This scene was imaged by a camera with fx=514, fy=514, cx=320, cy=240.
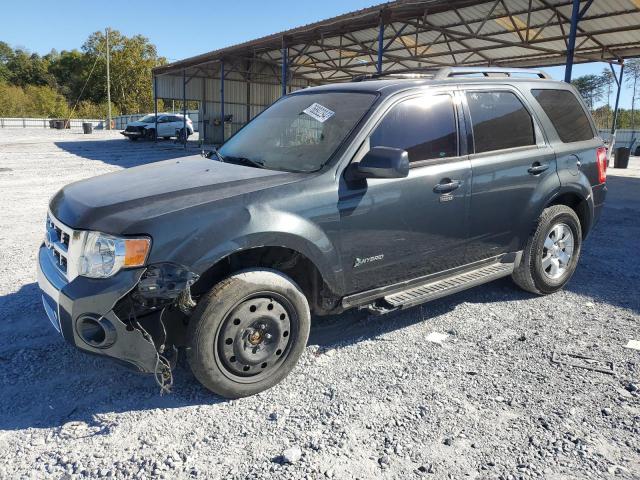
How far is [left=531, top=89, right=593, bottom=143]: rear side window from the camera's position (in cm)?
463

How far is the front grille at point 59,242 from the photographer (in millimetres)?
2884

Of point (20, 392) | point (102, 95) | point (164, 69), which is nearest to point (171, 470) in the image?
point (20, 392)

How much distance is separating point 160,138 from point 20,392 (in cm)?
3148

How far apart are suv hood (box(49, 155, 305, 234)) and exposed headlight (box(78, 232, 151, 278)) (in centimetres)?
6

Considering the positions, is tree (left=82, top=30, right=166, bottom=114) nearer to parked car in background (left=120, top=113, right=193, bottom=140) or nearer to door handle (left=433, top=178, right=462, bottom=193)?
parked car in background (left=120, top=113, right=193, bottom=140)

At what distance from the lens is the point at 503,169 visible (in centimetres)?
410

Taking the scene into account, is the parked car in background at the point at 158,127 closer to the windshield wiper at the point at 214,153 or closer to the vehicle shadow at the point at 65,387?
the windshield wiper at the point at 214,153

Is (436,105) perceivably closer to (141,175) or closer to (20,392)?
(141,175)

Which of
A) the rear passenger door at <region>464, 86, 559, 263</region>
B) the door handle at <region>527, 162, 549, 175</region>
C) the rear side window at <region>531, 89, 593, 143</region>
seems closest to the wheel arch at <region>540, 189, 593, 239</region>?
the rear passenger door at <region>464, 86, 559, 263</region>

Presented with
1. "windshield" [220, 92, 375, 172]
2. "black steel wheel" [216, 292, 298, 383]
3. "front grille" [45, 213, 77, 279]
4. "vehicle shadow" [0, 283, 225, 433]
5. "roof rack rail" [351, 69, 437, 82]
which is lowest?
"vehicle shadow" [0, 283, 225, 433]

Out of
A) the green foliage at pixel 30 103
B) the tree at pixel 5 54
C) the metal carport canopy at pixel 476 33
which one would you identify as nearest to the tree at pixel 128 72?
the green foliage at pixel 30 103

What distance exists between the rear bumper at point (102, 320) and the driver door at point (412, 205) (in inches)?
51.9

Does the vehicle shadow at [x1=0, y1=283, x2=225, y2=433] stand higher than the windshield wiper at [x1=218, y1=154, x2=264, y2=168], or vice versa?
the windshield wiper at [x1=218, y1=154, x2=264, y2=168]

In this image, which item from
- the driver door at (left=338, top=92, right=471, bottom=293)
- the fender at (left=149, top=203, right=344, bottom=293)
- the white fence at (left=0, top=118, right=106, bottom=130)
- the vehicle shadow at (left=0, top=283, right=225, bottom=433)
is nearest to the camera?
the fender at (left=149, top=203, right=344, bottom=293)
